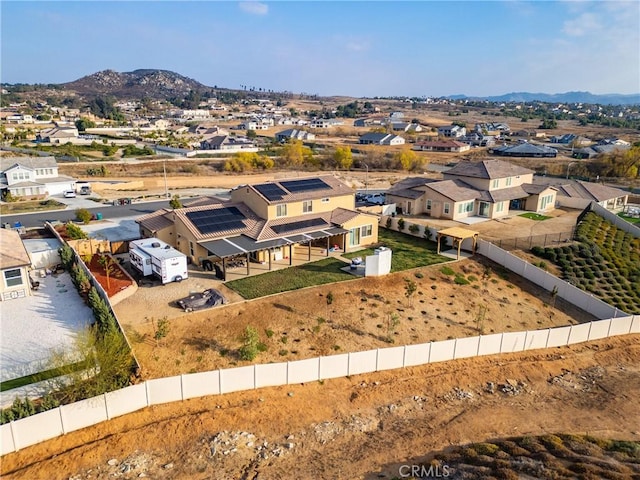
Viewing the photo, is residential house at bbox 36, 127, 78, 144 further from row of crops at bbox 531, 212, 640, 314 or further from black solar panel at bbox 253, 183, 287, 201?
row of crops at bbox 531, 212, 640, 314

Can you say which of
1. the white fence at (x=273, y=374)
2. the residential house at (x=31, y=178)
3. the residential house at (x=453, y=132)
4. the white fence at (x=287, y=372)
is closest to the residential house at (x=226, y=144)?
the residential house at (x=31, y=178)

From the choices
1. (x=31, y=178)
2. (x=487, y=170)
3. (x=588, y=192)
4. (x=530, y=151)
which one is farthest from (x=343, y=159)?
(x=31, y=178)

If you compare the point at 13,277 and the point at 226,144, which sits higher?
the point at 226,144

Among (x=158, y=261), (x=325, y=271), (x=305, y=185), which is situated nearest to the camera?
(x=158, y=261)

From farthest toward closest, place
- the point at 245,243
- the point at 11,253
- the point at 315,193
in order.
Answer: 1. the point at 315,193
2. the point at 245,243
3. the point at 11,253

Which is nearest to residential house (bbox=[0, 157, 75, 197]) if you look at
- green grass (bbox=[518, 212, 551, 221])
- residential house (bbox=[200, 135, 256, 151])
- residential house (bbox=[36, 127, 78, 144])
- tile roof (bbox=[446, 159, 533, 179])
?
tile roof (bbox=[446, 159, 533, 179])

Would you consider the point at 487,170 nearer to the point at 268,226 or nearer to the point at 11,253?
the point at 268,226
